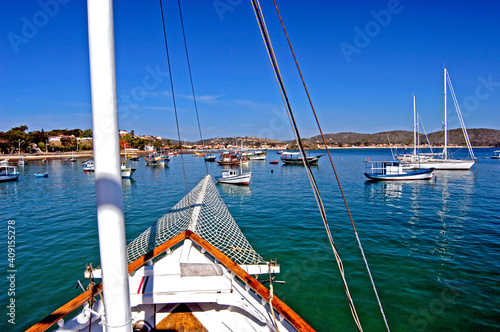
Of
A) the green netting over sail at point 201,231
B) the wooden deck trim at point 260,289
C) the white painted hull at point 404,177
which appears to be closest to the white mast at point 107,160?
the wooden deck trim at point 260,289

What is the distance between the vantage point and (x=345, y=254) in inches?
370

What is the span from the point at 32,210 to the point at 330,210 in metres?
19.1

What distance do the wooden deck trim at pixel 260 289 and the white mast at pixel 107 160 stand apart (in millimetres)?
1932

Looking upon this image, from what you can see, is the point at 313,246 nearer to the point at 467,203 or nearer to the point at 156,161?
the point at 467,203

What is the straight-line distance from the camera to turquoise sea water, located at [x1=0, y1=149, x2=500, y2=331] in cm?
623

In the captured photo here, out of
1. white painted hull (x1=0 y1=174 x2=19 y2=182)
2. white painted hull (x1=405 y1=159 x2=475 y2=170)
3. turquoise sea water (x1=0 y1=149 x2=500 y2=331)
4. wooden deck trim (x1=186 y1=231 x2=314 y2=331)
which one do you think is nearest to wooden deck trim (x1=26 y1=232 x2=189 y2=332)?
wooden deck trim (x1=186 y1=231 x2=314 y2=331)

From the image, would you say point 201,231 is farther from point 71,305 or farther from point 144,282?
point 71,305

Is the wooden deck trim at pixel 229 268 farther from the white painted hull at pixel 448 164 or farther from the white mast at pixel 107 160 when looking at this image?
the white painted hull at pixel 448 164

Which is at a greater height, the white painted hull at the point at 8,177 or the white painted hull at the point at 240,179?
the white painted hull at the point at 8,177

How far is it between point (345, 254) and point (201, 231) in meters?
5.34

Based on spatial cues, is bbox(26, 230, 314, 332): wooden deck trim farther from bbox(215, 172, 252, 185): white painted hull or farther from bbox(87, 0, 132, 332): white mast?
bbox(215, 172, 252, 185): white painted hull

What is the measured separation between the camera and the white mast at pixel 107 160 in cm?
149

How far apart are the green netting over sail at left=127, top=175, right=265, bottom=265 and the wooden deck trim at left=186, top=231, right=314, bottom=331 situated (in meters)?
0.68

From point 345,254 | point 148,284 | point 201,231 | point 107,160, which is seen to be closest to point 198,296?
point 148,284
